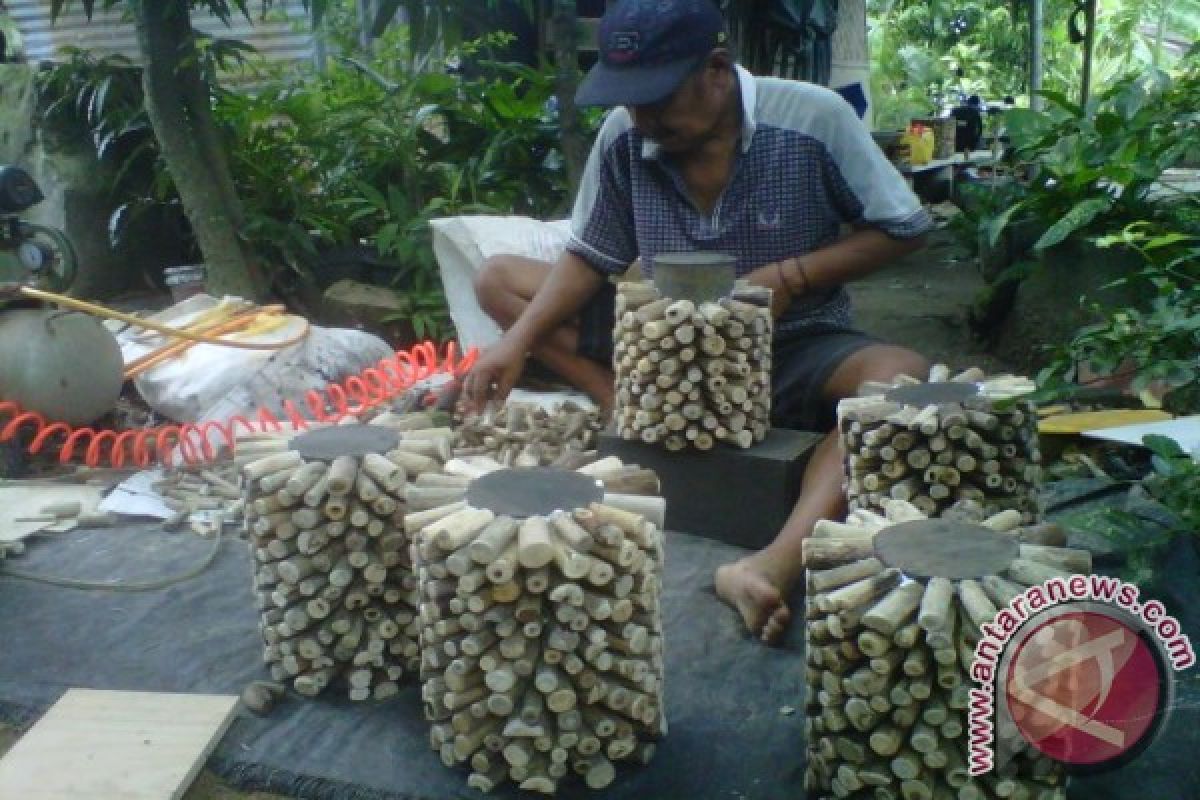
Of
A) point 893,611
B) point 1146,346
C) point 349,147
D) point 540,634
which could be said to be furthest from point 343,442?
point 349,147

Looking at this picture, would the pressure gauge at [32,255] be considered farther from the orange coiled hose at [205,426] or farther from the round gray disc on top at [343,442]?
the round gray disc on top at [343,442]

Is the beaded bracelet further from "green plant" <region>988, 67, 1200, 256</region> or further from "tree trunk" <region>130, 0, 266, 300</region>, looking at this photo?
"tree trunk" <region>130, 0, 266, 300</region>

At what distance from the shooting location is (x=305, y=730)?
2.20 metres

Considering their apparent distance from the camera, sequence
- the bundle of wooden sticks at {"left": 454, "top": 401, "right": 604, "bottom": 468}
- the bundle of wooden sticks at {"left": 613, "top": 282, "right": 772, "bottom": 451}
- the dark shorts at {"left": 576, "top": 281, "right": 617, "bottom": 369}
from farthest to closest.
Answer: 1. the dark shorts at {"left": 576, "top": 281, "right": 617, "bottom": 369}
2. the bundle of wooden sticks at {"left": 454, "top": 401, "right": 604, "bottom": 468}
3. the bundle of wooden sticks at {"left": 613, "top": 282, "right": 772, "bottom": 451}

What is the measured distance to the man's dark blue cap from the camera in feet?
9.15

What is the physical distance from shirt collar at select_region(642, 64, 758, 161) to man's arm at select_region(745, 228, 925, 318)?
1.10ft

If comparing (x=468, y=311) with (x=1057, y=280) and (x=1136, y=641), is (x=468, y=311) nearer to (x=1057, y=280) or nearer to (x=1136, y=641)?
(x=1057, y=280)

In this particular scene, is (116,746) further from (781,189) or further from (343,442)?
(781,189)

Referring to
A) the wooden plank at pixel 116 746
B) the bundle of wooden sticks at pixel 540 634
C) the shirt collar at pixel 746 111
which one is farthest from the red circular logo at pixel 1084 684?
the shirt collar at pixel 746 111

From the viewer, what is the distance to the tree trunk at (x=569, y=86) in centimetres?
485

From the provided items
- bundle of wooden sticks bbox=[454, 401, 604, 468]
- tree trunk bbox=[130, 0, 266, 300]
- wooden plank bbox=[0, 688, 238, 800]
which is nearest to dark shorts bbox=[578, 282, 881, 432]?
bundle of wooden sticks bbox=[454, 401, 604, 468]

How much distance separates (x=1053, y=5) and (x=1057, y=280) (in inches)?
415

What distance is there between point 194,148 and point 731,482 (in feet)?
11.3

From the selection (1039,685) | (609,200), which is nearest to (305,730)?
(1039,685)
